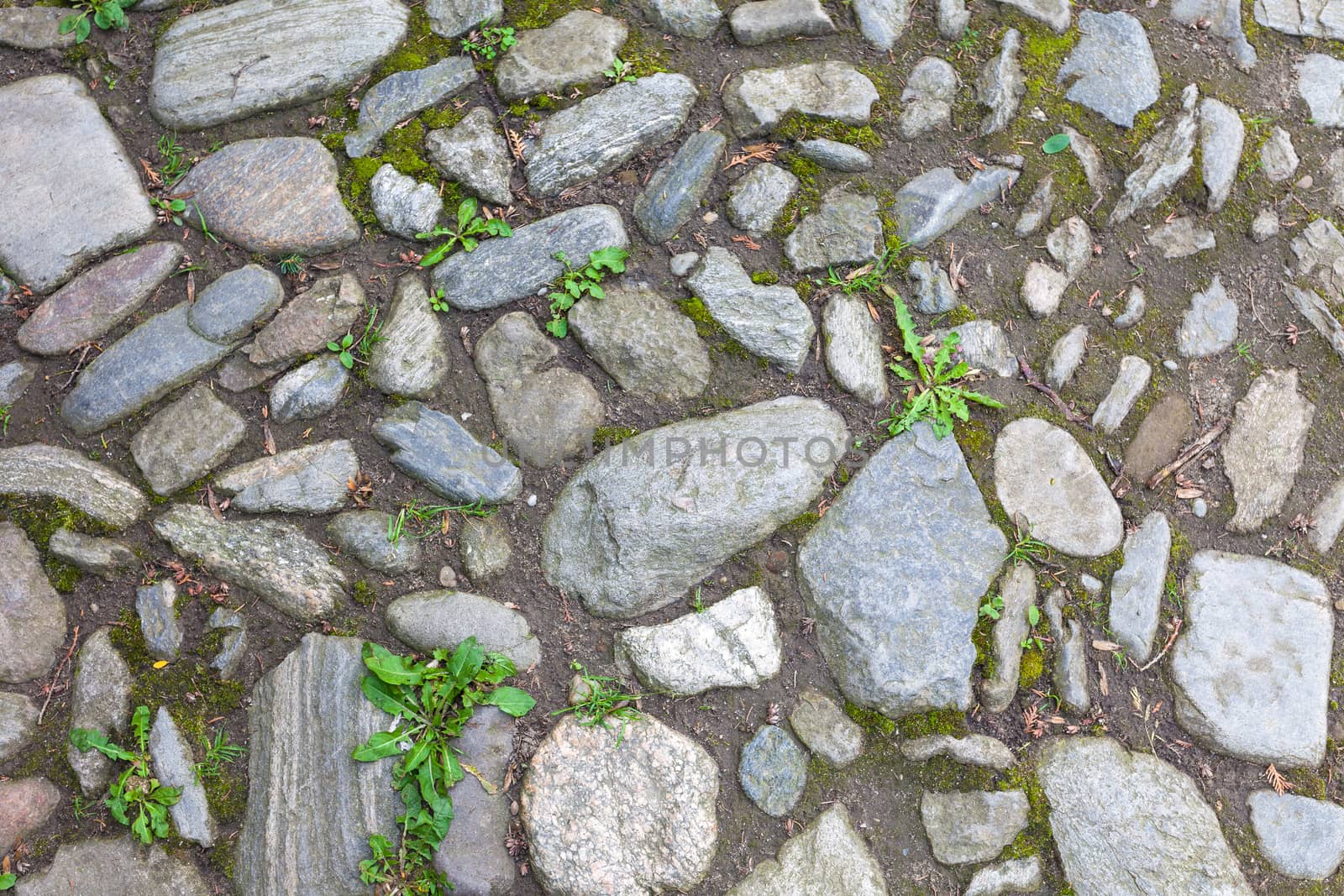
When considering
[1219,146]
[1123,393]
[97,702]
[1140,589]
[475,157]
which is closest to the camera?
[97,702]

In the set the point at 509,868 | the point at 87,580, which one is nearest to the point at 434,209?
the point at 87,580

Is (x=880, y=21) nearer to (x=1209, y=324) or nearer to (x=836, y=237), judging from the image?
(x=836, y=237)

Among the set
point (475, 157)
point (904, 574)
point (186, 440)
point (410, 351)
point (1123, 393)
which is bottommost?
point (904, 574)

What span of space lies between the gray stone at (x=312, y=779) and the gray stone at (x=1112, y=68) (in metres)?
3.46

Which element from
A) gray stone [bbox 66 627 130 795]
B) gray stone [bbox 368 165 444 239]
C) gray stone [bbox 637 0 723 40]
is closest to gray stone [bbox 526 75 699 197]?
gray stone [bbox 637 0 723 40]

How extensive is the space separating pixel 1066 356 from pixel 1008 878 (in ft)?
5.82

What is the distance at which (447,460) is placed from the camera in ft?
8.88

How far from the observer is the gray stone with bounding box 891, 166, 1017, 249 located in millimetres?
3053

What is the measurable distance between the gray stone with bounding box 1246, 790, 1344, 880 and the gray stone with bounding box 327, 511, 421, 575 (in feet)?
9.34

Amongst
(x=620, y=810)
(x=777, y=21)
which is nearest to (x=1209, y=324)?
(x=777, y=21)

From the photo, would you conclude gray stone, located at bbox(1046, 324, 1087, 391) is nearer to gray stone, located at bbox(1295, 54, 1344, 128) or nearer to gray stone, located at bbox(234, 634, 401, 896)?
gray stone, located at bbox(1295, 54, 1344, 128)

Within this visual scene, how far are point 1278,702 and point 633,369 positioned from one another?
2462 millimetres

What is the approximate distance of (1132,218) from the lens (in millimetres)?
3307

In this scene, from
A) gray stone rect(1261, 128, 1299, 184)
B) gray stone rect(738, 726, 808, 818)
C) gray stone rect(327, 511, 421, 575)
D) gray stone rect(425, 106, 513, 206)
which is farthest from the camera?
gray stone rect(1261, 128, 1299, 184)
